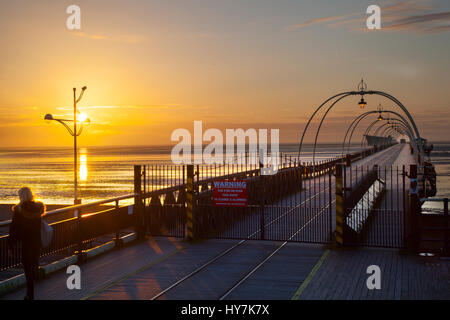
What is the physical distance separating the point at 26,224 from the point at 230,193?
6.30 m

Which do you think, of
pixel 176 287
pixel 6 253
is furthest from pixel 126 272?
pixel 6 253

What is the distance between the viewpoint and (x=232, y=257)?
11617mm

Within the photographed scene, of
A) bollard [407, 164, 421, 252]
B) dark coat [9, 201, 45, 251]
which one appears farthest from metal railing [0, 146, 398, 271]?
bollard [407, 164, 421, 252]

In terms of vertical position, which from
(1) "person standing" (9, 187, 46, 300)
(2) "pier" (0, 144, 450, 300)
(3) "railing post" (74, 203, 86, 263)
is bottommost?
(2) "pier" (0, 144, 450, 300)

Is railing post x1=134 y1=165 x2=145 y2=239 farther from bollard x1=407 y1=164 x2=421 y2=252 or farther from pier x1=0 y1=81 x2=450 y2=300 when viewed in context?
bollard x1=407 y1=164 x2=421 y2=252

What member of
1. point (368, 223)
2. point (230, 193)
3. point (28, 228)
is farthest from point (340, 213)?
point (28, 228)

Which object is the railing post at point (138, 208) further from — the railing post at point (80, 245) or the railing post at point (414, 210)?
the railing post at point (414, 210)

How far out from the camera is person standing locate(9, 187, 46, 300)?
8031 mm

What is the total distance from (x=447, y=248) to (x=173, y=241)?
6862mm

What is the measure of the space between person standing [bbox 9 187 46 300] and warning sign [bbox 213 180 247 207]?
595cm

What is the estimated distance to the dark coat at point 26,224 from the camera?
8.03 metres
